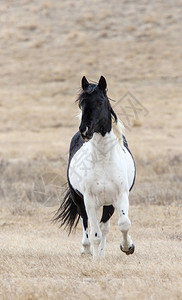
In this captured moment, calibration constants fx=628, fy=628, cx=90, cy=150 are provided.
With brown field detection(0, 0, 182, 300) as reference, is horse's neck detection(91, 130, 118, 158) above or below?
above

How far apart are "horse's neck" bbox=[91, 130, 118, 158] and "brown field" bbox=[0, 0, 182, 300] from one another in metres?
1.20

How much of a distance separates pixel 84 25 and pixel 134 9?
3940 millimetres

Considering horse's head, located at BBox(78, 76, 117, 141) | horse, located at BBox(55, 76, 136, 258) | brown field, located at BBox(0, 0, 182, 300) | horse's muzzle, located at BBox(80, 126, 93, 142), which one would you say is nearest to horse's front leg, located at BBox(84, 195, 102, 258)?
horse, located at BBox(55, 76, 136, 258)

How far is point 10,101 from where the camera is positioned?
32594 mm

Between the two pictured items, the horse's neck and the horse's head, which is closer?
the horse's head

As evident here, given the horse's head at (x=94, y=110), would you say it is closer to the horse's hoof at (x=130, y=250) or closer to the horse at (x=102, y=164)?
the horse at (x=102, y=164)

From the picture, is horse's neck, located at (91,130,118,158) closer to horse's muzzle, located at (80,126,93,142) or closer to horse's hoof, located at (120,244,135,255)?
horse's muzzle, located at (80,126,93,142)

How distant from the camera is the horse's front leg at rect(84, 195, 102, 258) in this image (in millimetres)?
7153

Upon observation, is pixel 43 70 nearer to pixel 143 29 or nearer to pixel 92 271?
pixel 143 29

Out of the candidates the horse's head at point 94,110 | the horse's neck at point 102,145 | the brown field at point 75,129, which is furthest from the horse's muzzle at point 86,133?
the brown field at point 75,129

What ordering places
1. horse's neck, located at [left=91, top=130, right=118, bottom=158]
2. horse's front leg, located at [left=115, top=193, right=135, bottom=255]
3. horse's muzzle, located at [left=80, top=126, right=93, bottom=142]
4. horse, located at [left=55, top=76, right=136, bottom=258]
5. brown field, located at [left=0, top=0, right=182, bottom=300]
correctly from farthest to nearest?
horse's neck, located at [left=91, top=130, right=118, bottom=158]
horse's front leg, located at [left=115, top=193, right=135, bottom=255]
horse, located at [left=55, top=76, right=136, bottom=258]
horse's muzzle, located at [left=80, top=126, right=93, bottom=142]
brown field, located at [left=0, top=0, right=182, bottom=300]

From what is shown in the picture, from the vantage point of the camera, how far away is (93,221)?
23.9 ft

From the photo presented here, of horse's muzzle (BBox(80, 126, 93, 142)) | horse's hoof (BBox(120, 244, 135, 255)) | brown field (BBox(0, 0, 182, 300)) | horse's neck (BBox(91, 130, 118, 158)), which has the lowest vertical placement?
brown field (BBox(0, 0, 182, 300))

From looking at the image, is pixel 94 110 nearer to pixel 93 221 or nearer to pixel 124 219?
pixel 124 219
